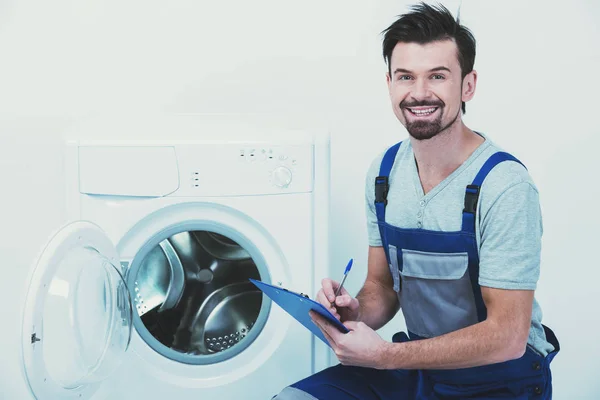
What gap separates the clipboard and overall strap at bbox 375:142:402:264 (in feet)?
1.10

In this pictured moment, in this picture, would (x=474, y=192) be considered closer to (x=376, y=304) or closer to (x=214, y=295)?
(x=376, y=304)

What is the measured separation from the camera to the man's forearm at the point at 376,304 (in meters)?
1.73

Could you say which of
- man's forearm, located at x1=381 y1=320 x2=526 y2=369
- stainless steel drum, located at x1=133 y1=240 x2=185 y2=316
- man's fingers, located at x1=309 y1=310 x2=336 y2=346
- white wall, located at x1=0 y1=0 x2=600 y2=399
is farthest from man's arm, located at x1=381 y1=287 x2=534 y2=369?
white wall, located at x1=0 y1=0 x2=600 y2=399

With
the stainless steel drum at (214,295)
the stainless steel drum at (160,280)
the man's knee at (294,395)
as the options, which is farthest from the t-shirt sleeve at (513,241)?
the stainless steel drum at (160,280)

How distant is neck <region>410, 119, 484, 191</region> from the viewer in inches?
63.2

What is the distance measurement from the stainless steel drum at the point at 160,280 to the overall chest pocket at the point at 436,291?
679 mm

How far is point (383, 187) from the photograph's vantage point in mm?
1725

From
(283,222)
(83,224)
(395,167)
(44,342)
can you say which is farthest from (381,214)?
(44,342)

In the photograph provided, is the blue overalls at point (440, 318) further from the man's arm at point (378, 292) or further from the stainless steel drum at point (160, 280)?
the stainless steel drum at point (160, 280)

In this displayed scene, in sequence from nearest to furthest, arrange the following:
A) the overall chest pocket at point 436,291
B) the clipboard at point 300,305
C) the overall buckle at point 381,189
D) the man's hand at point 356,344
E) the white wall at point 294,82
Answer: the clipboard at point 300,305 → the man's hand at point 356,344 → the overall chest pocket at point 436,291 → the overall buckle at point 381,189 → the white wall at point 294,82

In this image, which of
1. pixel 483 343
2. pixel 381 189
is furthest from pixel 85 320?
pixel 483 343

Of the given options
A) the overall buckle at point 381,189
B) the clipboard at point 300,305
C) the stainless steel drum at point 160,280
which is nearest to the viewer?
the clipboard at point 300,305

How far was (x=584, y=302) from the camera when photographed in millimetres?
2463

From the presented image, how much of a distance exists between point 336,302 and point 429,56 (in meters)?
0.56
